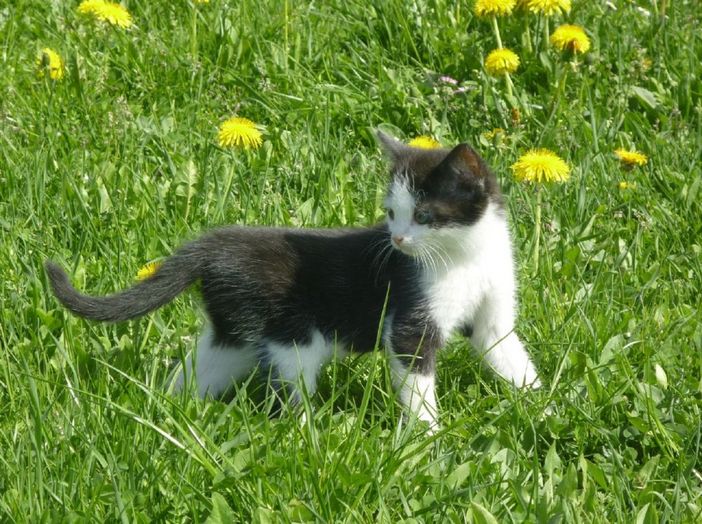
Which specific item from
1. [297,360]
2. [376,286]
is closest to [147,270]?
[297,360]

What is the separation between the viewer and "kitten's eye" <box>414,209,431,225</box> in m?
4.02

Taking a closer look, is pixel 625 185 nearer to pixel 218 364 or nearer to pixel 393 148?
pixel 393 148

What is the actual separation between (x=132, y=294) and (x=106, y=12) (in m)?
2.16

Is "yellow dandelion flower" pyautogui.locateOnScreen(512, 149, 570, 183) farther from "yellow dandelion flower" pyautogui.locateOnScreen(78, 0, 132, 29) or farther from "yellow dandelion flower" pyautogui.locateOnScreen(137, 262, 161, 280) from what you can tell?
"yellow dandelion flower" pyautogui.locateOnScreen(78, 0, 132, 29)

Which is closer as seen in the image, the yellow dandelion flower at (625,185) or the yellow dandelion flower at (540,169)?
the yellow dandelion flower at (540,169)

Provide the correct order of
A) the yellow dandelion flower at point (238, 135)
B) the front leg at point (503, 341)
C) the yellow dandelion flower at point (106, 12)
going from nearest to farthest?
the front leg at point (503, 341) → the yellow dandelion flower at point (238, 135) → the yellow dandelion flower at point (106, 12)

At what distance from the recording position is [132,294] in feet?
12.9

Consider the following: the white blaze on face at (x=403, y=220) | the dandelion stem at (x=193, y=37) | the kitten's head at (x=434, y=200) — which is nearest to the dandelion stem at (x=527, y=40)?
the dandelion stem at (x=193, y=37)

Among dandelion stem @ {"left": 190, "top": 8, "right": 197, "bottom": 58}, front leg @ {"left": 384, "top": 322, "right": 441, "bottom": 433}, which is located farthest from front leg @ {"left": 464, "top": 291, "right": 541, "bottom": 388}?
dandelion stem @ {"left": 190, "top": 8, "right": 197, "bottom": 58}

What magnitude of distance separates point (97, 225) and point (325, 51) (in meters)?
1.81

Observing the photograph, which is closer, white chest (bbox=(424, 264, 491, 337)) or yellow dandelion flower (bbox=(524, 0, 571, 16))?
white chest (bbox=(424, 264, 491, 337))

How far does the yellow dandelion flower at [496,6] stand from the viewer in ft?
17.8

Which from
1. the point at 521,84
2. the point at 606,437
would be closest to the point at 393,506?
the point at 606,437

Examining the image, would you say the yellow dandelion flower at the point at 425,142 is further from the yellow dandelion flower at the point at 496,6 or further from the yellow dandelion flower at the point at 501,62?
the yellow dandelion flower at the point at 496,6
